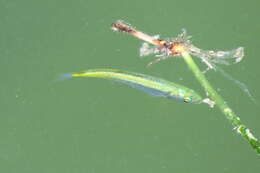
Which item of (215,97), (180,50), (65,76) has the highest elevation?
(65,76)

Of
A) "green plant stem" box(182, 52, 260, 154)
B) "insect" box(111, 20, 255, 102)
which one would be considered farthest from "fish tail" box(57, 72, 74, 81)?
"green plant stem" box(182, 52, 260, 154)

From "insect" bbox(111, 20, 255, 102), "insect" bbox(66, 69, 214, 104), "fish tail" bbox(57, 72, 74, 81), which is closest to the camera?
"insect" bbox(66, 69, 214, 104)

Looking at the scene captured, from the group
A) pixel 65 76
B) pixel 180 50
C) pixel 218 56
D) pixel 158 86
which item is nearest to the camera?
pixel 158 86

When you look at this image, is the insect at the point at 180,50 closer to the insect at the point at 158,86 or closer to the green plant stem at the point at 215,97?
the green plant stem at the point at 215,97

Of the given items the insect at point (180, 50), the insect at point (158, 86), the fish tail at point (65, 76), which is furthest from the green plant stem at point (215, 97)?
the fish tail at point (65, 76)

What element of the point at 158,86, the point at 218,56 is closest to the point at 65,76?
the point at 158,86

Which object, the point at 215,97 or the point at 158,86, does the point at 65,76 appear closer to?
the point at 158,86

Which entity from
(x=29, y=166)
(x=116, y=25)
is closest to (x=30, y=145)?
(x=29, y=166)

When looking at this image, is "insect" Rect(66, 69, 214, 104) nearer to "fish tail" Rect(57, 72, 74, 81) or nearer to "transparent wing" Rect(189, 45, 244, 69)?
"transparent wing" Rect(189, 45, 244, 69)
